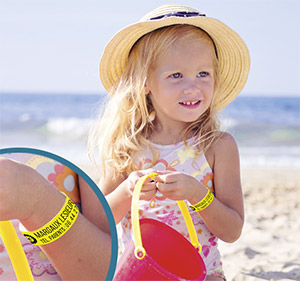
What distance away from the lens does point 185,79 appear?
2.09 meters

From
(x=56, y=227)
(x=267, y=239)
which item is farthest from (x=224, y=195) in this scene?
(x=267, y=239)

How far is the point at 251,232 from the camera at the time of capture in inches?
→ 146

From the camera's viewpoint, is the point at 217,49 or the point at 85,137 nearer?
the point at 217,49

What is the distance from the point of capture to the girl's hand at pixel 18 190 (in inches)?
49.8

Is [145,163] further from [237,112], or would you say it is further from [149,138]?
[237,112]

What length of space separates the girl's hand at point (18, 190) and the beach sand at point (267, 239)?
1659 mm

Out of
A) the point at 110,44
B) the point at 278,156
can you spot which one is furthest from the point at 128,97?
the point at 278,156

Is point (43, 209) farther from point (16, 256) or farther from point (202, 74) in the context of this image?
point (202, 74)

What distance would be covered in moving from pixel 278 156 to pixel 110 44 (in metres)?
7.61

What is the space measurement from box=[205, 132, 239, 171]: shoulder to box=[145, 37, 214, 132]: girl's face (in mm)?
163

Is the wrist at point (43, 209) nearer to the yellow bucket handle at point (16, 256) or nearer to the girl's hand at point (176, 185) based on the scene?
the yellow bucket handle at point (16, 256)

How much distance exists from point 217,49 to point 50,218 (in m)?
1.31

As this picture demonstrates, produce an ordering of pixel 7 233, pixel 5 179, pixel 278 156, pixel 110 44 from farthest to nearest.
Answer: pixel 278 156 < pixel 110 44 < pixel 7 233 < pixel 5 179

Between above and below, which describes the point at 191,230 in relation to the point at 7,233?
below
